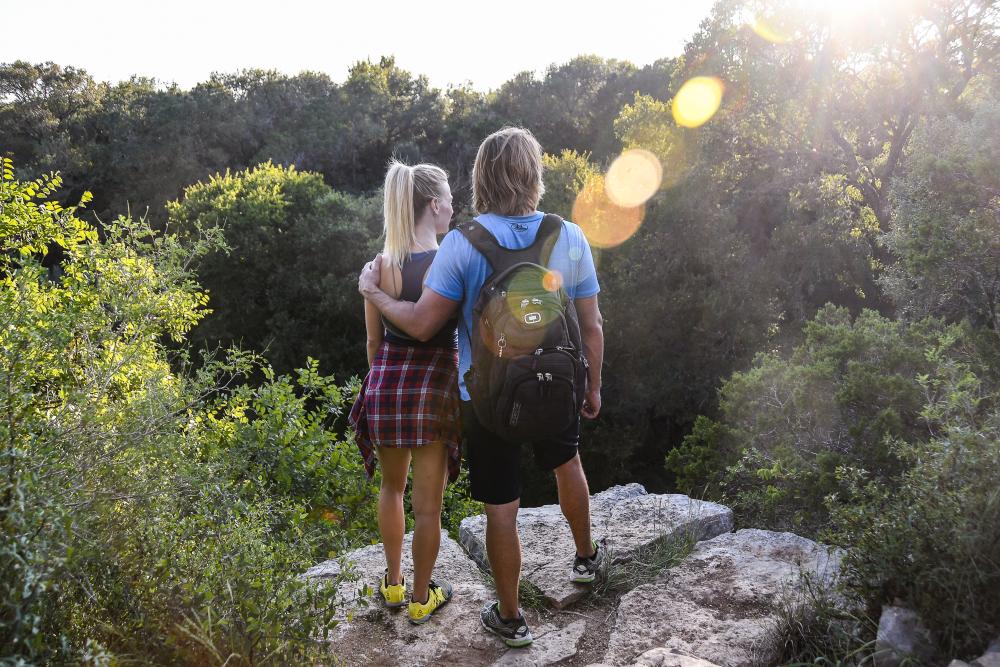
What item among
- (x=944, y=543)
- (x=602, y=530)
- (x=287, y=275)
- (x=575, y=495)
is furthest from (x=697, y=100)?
(x=944, y=543)

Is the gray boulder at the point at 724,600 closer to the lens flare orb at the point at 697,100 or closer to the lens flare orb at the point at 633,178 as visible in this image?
the lens flare orb at the point at 633,178

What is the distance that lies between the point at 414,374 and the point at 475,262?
53 cm

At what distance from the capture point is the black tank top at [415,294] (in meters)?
2.71

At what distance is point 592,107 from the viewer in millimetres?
24812

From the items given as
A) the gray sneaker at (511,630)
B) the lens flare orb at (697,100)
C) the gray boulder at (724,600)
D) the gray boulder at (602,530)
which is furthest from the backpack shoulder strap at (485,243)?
the lens flare orb at (697,100)

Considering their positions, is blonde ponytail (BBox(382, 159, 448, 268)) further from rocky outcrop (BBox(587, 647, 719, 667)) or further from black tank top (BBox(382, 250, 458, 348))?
rocky outcrop (BBox(587, 647, 719, 667))

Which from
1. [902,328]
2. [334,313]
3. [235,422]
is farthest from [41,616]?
[334,313]

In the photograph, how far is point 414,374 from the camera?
2764 mm

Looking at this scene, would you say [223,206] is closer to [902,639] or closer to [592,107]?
[592,107]

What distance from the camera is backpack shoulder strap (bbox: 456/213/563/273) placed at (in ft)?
8.10

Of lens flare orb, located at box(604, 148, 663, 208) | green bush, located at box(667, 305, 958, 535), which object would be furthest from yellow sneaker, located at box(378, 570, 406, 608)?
lens flare orb, located at box(604, 148, 663, 208)

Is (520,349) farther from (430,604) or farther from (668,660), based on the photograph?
(430,604)

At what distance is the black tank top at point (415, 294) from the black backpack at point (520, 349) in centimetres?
27

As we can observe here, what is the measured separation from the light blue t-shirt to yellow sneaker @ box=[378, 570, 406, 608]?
103 cm
